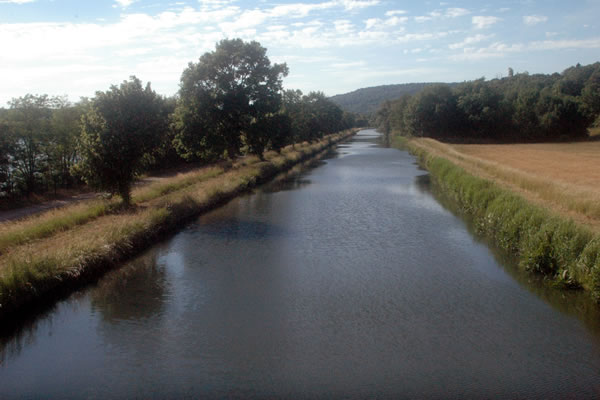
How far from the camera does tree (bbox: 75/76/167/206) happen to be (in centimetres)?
1758

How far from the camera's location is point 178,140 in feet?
107

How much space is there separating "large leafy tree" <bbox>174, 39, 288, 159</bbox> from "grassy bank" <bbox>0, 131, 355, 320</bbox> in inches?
381

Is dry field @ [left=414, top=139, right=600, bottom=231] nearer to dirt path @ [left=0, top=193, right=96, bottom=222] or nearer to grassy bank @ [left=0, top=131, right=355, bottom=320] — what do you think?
grassy bank @ [left=0, top=131, right=355, bottom=320]

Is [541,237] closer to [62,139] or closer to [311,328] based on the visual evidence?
[311,328]

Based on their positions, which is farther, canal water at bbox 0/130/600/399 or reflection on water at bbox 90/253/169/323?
reflection on water at bbox 90/253/169/323

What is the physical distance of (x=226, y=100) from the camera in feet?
111

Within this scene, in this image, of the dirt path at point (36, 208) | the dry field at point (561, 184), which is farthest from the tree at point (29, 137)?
the dry field at point (561, 184)

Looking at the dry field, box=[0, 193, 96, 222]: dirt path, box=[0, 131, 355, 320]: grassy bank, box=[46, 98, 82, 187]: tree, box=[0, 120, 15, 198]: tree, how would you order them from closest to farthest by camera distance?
box=[0, 131, 355, 320]: grassy bank → the dry field → box=[0, 193, 96, 222]: dirt path → box=[0, 120, 15, 198]: tree → box=[46, 98, 82, 187]: tree

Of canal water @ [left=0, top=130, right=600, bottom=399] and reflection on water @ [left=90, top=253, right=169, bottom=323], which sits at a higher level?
reflection on water @ [left=90, top=253, right=169, bottom=323]

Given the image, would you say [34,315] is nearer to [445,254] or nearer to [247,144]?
[445,254]

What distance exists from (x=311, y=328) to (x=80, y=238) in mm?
7397

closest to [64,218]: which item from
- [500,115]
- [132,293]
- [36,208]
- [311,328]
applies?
[36,208]

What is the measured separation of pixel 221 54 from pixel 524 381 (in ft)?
100.0

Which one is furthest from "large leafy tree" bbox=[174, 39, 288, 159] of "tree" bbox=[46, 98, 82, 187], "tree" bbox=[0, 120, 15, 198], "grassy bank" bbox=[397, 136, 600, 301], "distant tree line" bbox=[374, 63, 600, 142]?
"distant tree line" bbox=[374, 63, 600, 142]
